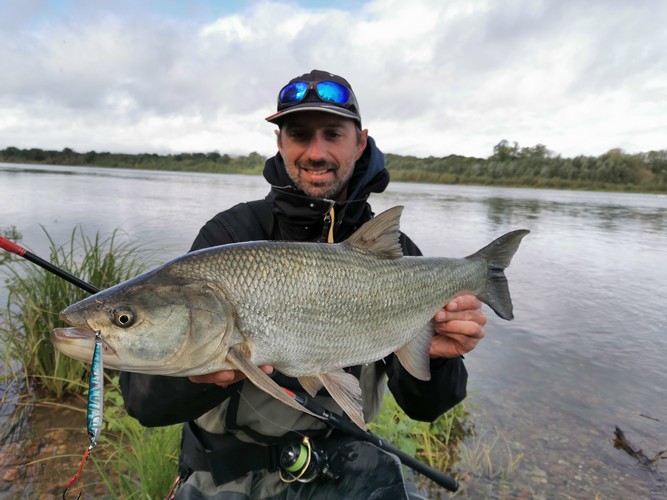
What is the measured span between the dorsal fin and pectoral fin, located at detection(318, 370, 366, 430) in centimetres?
63

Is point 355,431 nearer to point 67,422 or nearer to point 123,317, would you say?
point 123,317

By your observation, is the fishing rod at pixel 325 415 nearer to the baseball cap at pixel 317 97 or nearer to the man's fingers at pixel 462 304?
the man's fingers at pixel 462 304

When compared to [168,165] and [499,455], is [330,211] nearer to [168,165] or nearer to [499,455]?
[499,455]

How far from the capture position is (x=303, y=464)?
7.93ft

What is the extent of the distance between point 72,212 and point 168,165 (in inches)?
3447

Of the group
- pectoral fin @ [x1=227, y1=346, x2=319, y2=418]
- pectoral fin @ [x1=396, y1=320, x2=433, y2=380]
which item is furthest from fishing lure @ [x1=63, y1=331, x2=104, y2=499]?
pectoral fin @ [x1=396, y1=320, x2=433, y2=380]

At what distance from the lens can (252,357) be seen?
6.31 ft

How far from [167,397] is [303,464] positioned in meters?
0.84

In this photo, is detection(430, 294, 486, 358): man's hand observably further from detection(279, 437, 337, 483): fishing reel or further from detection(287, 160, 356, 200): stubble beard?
detection(287, 160, 356, 200): stubble beard

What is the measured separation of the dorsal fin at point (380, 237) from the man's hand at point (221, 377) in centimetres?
75

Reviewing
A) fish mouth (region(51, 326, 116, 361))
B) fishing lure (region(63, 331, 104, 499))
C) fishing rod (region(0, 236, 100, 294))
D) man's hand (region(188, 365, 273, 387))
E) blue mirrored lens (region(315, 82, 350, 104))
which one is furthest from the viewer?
blue mirrored lens (region(315, 82, 350, 104))

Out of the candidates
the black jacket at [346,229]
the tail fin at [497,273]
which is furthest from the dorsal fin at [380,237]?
the tail fin at [497,273]

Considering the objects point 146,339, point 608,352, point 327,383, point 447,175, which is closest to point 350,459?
point 327,383

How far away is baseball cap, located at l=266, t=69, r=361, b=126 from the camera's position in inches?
116
